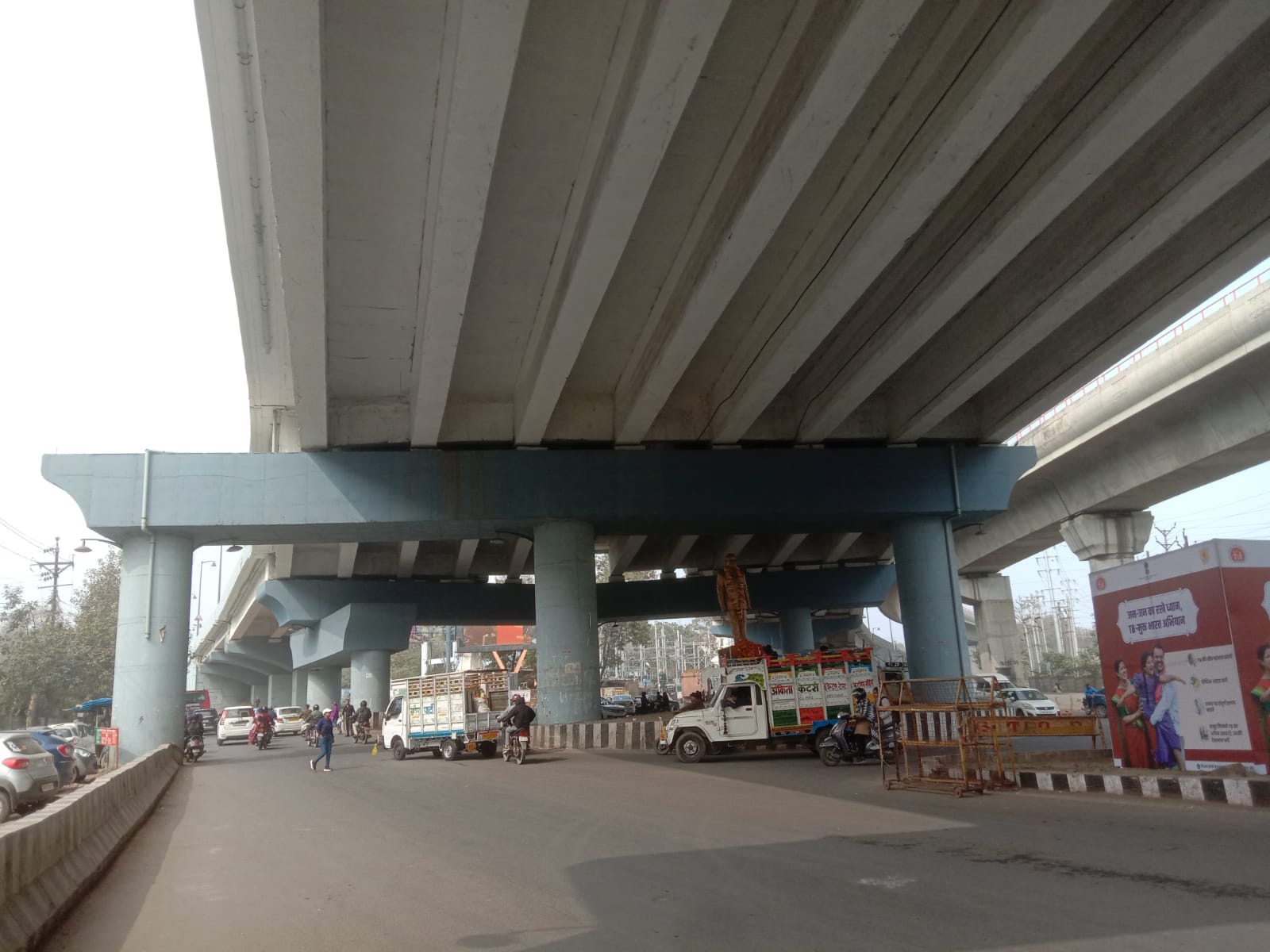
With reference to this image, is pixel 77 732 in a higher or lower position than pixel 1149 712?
lower

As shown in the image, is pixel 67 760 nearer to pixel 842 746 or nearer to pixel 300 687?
pixel 842 746

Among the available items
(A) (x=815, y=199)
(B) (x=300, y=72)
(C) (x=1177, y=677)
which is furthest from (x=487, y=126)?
(C) (x=1177, y=677)

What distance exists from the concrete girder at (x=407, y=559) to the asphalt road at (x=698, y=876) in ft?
72.6

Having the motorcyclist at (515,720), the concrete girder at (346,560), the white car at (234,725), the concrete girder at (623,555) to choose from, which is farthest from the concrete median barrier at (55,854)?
the white car at (234,725)

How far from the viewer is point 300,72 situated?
11.1 m

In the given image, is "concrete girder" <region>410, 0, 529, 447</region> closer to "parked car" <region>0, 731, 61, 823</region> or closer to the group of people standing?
"parked car" <region>0, 731, 61, 823</region>

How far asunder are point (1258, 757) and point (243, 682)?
103352 mm

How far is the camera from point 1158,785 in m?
12.1

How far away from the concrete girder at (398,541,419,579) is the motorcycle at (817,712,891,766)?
71.9 feet

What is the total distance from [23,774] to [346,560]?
2191 centimetres

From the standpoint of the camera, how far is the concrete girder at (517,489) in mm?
23672

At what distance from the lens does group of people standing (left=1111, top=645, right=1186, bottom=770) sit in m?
13.0

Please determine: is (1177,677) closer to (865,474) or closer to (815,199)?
(815,199)

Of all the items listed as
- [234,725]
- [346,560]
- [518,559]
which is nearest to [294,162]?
[346,560]
